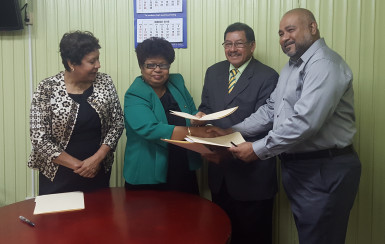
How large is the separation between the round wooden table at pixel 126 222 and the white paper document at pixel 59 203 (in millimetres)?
27

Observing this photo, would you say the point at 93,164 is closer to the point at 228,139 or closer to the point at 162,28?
the point at 228,139

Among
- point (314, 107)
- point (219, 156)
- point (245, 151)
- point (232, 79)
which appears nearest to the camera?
point (314, 107)

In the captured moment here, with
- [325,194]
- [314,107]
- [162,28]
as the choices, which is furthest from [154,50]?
[325,194]

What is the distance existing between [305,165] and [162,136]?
2.49 feet

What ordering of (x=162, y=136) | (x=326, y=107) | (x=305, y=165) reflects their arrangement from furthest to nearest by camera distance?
1. (x=162, y=136)
2. (x=305, y=165)
3. (x=326, y=107)

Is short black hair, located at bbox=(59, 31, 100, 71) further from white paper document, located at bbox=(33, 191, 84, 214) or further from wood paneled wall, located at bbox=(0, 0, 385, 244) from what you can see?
white paper document, located at bbox=(33, 191, 84, 214)

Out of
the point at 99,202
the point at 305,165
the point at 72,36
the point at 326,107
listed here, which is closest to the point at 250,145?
the point at 305,165

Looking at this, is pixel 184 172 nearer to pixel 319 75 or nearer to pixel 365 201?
pixel 319 75

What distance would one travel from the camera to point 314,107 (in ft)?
4.98

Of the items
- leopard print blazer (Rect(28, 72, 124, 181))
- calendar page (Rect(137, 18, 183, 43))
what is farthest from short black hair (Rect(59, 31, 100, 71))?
calendar page (Rect(137, 18, 183, 43))

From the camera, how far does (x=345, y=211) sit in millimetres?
1673

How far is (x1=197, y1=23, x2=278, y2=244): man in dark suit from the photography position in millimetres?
1994

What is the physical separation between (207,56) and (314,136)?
3.74 ft

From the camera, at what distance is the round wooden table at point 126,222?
121 cm
